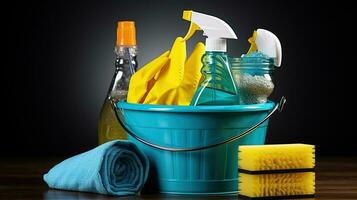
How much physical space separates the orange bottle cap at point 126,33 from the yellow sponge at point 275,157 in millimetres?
374

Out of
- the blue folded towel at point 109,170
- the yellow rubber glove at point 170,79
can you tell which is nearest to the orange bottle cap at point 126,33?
the yellow rubber glove at point 170,79

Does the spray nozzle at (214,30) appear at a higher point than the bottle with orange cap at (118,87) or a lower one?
higher

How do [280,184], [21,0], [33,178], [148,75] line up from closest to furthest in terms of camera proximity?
[280,184] < [148,75] < [33,178] < [21,0]

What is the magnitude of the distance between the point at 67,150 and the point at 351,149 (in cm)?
69

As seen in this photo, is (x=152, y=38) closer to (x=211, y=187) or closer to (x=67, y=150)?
(x=67, y=150)

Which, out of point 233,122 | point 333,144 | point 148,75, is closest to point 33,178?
point 148,75

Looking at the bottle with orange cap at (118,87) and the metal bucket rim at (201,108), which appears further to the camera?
the bottle with orange cap at (118,87)

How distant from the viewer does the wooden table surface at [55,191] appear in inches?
53.8

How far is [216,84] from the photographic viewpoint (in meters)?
1.36

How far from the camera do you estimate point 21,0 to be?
6.14 ft

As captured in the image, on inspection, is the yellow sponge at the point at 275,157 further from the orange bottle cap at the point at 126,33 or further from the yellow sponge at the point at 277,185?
the orange bottle cap at the point at 126,33

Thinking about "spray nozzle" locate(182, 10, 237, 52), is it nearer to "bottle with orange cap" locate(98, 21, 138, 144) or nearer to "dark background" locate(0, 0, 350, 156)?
"bottle with orange cap" locate(98, 21, 138, 144)

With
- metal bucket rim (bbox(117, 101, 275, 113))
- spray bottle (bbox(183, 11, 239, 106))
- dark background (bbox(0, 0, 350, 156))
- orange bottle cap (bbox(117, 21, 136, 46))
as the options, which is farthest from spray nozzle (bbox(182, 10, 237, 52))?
dark background (bbox(0, 0, 350, 156))

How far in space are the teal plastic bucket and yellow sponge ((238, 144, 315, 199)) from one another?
0.18ft
